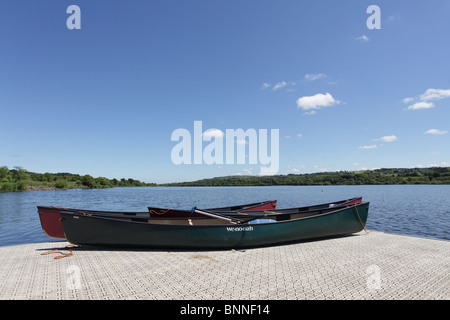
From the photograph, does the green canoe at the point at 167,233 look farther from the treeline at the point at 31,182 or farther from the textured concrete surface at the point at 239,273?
the treeline at the point at 31,182

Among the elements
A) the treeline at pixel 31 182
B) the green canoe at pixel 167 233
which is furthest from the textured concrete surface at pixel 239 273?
the treeline at pixel 31 182

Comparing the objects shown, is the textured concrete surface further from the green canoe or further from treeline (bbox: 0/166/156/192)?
treeline (bbox: 0/166/156/192)

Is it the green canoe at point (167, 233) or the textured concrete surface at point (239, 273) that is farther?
the green canoe at point (167, 233)

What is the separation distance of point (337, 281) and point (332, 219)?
3814 millimetres

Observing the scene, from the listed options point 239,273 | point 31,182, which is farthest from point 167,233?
point 31,182

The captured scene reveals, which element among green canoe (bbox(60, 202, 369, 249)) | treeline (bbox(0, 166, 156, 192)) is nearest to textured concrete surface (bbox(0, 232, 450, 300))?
green canoe (bbox(60, 202, 369, 249))

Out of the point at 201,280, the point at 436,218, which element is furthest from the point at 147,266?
the point at 436,218

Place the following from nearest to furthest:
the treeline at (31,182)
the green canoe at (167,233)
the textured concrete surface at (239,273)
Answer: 1. the textured concrete surface at (239,273)
2. the green canoe at (167,233)
3. the treeline at (31,182)

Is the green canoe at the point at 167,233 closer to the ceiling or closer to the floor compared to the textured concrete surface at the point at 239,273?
closer to the ceiling

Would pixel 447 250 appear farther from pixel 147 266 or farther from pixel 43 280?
pixel 43 280

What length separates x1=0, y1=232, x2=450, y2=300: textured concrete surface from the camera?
3.96m

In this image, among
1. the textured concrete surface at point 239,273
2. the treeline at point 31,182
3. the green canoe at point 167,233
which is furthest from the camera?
the treeline at point 31,182

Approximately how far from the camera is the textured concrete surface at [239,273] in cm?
396
